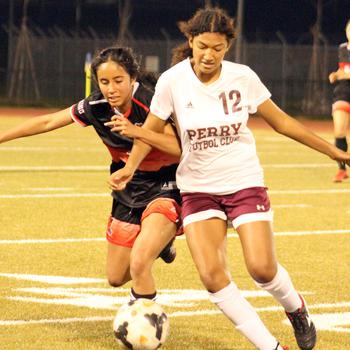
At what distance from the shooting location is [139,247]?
810 cm

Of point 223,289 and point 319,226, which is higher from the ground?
point 223,289

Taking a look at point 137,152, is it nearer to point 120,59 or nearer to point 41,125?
point 120,59

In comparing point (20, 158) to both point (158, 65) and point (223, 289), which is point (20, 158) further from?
point (158, 65)

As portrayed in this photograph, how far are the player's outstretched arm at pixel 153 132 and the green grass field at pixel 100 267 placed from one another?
1.19 meters

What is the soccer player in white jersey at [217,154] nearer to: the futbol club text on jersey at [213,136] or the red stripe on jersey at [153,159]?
the futbol club text on jersey at [213,136]

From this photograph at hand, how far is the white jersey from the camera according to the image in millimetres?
7734

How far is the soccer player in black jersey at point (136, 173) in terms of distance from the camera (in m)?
8.12

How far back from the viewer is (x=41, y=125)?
8.84m

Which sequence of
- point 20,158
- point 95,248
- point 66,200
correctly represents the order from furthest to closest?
point 20,158, point 66,200, point 95,248

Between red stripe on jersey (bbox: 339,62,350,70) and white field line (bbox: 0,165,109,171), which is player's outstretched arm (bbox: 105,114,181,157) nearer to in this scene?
red stripe on jersey (bbox: 339,62,350,70)

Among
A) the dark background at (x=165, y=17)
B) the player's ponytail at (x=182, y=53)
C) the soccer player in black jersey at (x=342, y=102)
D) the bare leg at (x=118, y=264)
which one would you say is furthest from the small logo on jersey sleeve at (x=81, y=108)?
the dark background at (x=165, y=17)

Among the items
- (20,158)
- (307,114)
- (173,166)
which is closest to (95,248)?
(173,166)

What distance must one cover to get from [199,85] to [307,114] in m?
37.1

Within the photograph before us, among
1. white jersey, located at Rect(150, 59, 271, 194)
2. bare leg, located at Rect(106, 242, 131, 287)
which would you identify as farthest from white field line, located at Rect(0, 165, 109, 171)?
white jersey, located at Rect(150, 59, 271, 194)
